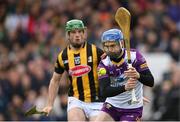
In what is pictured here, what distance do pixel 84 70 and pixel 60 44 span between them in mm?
6701

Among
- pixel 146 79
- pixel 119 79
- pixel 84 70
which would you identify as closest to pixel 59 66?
pixel 84 70

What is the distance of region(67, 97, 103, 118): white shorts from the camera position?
1245 centimetres

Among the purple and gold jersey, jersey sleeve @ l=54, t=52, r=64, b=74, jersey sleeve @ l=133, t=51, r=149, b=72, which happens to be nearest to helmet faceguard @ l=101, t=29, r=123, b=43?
the purple and gold jersey

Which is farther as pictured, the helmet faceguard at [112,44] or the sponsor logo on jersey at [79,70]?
the sponsor logo on jersey at [79,70]

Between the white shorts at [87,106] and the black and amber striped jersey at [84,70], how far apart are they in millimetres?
65

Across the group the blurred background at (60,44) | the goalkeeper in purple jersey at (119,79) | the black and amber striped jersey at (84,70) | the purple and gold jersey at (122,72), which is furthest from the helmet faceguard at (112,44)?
the blurred background at (60,44)

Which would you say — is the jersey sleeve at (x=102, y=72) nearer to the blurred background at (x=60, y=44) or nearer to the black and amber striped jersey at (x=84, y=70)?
the black and amber striped jersey at (x=84, y=70)

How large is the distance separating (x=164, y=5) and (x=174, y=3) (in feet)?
0.78

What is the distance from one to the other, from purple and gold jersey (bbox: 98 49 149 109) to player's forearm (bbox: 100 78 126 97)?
0.21ft

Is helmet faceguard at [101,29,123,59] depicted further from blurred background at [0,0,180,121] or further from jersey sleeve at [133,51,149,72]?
blurred background at [0,0,180,121]

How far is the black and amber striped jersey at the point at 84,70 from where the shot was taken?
12.5 metres

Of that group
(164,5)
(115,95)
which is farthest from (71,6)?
(115,95)

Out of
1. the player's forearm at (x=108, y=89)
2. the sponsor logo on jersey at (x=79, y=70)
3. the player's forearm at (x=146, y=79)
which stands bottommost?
the player's forearm at (x=108, y=89)

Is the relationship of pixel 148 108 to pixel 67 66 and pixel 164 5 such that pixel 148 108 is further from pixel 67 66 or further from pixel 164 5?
pixel 67 66
